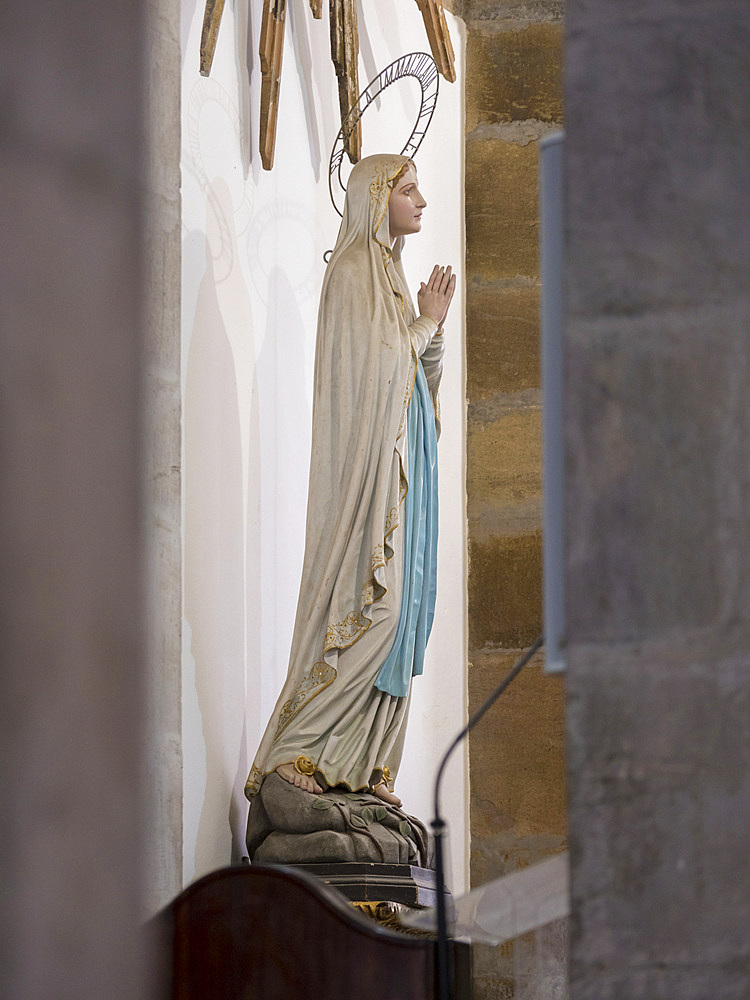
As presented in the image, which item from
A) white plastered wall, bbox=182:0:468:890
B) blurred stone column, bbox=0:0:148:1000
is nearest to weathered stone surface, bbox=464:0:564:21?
white plastered wall, bbox=182:0:468:890

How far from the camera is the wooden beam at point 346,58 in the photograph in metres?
5.09

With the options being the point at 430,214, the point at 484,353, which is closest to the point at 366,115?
the point at 430,214

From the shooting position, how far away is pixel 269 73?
471 cm

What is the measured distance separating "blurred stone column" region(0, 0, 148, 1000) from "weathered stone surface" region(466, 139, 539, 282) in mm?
5166

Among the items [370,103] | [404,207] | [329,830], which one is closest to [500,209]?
[370,103]

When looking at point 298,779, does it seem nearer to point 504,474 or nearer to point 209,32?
point 209,32

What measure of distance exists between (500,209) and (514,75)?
0.56 m

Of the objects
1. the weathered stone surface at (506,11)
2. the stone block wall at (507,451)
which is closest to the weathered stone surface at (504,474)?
the stone block wall at (507,451)

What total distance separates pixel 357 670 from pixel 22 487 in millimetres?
2914

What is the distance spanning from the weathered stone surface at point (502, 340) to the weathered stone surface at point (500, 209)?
9 cm

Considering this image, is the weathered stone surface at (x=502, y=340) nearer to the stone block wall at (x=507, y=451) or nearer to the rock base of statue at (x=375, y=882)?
the stone block wall at (x=507, y=451)

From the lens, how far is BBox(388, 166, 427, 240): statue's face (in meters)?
4.31

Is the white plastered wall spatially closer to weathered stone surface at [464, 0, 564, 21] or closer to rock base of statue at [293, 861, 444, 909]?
rock base of statue at [293, 861, 444, 909]

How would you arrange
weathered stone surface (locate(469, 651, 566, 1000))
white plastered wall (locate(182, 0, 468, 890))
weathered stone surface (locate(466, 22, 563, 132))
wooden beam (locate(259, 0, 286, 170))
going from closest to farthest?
white plastered wall (locate(182, 0, 468, 890)), wooden beam (locate(259, 0, 286, 170)), weathered stone surface (locate(469, 651, 566, 1000)), weathered stone surface (locate(466, 22, 563, 132))
